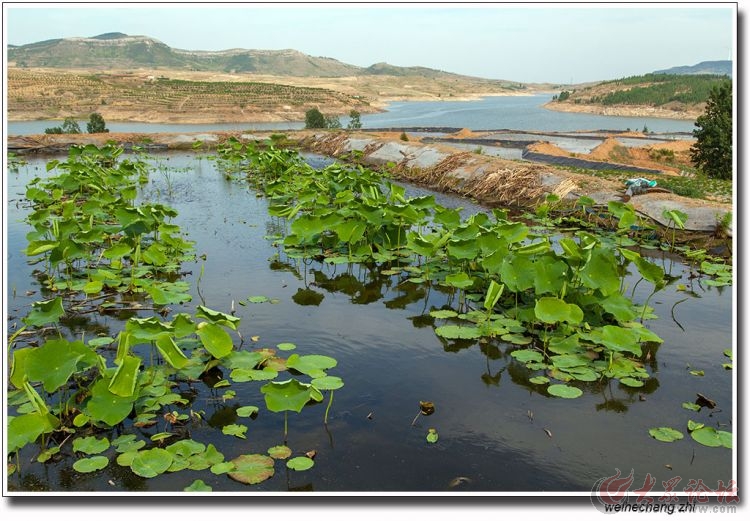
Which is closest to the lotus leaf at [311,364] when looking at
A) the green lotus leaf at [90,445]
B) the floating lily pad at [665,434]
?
the green lotus leaf at [90,445]

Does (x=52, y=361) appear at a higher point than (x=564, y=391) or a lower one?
higher

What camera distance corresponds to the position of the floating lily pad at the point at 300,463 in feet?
10.8

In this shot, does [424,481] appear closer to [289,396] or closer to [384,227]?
[289,396]

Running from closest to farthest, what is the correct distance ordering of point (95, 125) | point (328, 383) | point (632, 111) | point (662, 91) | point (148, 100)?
1. point (328, 383)
2. point (95, 125)
3. point (148, 100)
4. point (632, 111)
5. point (662, 91)

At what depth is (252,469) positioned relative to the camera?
10.8 feet

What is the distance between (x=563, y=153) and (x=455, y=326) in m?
12.8

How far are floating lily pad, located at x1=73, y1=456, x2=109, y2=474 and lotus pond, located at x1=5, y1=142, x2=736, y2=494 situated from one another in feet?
0.04

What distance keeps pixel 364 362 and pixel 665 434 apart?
218 cm

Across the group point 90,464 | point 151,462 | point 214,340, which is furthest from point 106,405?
point 214,340

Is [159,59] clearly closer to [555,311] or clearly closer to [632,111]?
[632,111]

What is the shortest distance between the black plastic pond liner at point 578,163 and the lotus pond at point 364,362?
5.86 meters

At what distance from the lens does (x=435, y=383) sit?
437cm

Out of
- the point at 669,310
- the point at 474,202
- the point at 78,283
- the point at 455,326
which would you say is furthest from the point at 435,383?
the point at 474,202

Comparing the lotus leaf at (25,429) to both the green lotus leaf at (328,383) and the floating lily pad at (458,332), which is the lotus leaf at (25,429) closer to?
the green lotus leaf at (328,383)
